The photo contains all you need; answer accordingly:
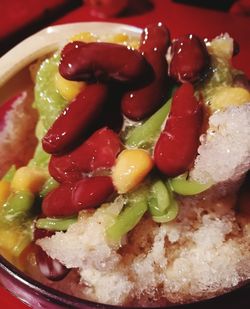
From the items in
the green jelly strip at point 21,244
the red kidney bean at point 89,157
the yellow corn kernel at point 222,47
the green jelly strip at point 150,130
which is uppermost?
the red kidney bean at point 89,157

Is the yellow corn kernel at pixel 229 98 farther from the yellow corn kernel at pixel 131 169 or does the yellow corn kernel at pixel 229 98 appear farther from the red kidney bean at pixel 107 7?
the red kidney bean at pixel 107 7

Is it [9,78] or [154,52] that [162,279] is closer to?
[154,52]

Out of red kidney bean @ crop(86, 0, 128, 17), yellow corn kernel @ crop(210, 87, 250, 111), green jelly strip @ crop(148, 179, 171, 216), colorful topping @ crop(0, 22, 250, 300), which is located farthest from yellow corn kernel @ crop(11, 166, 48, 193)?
red kidney bean @ crop(86, 0, 128, 17)

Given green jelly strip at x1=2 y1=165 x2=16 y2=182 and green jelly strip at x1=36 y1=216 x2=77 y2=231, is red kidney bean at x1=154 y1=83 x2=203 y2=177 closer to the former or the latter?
green jelly strip at x1=36 y1=216 x2=77 y2=231

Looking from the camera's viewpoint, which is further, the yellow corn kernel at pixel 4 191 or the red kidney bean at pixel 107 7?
the red kidney bean at pixel 107 7

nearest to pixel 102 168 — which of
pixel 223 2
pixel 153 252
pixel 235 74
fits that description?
pixel 153 252

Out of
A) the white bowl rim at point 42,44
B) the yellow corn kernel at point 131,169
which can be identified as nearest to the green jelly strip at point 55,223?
the yellow corn kernel at point 131,169
